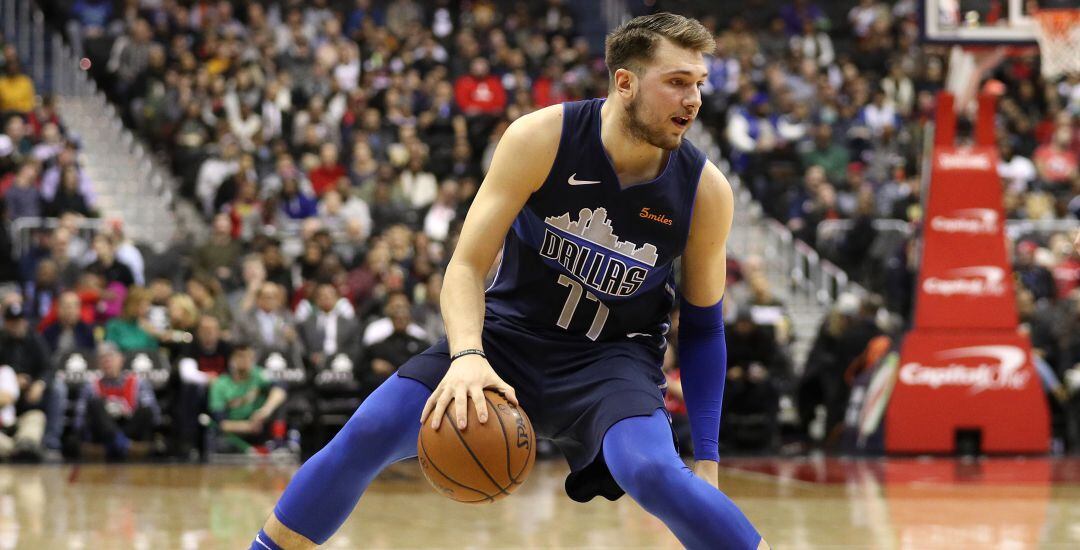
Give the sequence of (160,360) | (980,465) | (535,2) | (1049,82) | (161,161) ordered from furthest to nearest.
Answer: (535,2) < (1049,82) < (161,161) < (160,360) < (980,465)

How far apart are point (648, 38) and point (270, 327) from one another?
877 cm

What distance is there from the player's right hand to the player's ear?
783 millimetres

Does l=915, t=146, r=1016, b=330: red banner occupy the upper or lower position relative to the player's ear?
lower

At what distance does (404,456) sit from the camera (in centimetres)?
388

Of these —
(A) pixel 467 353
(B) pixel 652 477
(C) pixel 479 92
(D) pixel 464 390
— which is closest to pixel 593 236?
(A) pixel 467 353

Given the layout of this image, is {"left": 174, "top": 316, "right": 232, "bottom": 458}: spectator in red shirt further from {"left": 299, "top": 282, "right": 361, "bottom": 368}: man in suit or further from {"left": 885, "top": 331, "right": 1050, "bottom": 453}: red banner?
{"left": 885, "top": 331, "right": 1050, "bottom": 453}: red banner

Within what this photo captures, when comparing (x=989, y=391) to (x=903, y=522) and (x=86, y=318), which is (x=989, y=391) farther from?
(x=86, y=318)

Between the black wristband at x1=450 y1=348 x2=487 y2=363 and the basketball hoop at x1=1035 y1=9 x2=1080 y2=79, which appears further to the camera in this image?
the basketball hoop at x1=1035 y1=9 x2=1080 y2=79

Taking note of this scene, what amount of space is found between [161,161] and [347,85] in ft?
7.81

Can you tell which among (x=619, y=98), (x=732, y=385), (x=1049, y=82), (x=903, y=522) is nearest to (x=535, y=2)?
(x=1049, y=82)

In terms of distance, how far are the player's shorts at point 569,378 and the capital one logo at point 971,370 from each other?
7789mm

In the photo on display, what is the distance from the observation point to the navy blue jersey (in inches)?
150

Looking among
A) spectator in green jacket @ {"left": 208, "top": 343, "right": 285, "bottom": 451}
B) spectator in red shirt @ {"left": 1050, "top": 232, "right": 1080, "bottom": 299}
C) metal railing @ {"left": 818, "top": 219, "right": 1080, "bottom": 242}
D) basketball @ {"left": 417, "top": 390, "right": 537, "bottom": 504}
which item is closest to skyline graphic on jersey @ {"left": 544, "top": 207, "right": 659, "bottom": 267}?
basketball @ {"left": 417, "top": 390, "right": 537, "bottom": 504}

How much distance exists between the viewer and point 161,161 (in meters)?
16.0
